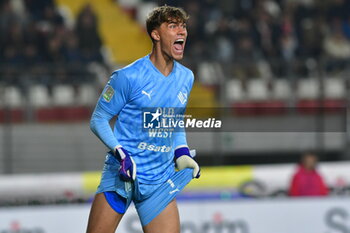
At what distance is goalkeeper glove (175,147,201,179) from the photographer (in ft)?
18.2

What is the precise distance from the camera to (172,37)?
5324 mm

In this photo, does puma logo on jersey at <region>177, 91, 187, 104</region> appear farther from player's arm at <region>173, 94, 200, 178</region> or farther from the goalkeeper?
player's arm at <region>173, 94, 200, 178</region>

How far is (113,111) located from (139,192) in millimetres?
553

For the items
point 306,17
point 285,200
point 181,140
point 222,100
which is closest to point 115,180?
point 181,140

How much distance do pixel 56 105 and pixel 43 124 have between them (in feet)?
1.29

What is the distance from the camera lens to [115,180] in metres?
5.37

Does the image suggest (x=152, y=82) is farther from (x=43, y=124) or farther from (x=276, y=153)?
(x=276, y=153)

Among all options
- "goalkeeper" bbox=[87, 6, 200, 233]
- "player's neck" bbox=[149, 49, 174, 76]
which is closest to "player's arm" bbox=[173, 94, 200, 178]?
"goalkeeper" bbox=[87, 6, 200, 233]

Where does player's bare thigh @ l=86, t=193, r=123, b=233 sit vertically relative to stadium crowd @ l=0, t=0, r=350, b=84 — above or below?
below

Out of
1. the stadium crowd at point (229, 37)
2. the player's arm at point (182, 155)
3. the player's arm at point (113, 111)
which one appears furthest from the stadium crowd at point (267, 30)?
the player's arm at point (113, 111)

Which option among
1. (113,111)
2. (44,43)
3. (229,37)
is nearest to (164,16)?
(113,111)

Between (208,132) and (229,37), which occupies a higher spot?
(229,37)

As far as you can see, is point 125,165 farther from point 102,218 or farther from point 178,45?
point 178,45

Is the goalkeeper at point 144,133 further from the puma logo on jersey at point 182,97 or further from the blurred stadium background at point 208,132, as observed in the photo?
the blurred stadium background at point 208,132
